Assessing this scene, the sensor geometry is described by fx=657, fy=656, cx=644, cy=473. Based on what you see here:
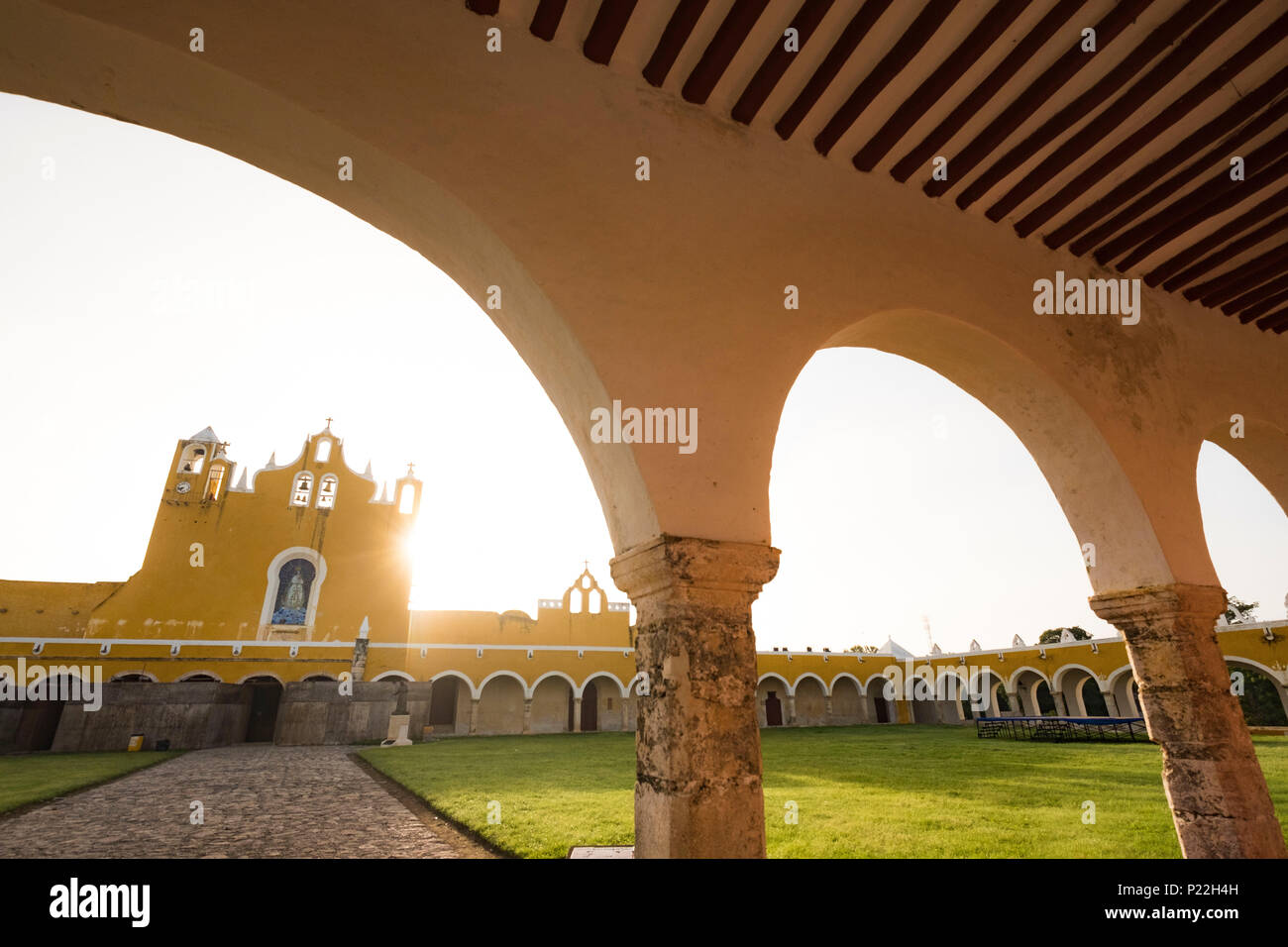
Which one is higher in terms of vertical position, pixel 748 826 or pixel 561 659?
pixel 748 826

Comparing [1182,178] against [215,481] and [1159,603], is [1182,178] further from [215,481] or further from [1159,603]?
[215,481]

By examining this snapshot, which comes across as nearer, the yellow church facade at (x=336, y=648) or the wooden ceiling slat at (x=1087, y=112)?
the wooden ceiling slat at (x=1087, y=112)

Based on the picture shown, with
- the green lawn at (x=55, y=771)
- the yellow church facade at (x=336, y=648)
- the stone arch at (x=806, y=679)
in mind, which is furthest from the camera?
the stone arch at (x=806, y=679)

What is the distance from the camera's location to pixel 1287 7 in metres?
2.80

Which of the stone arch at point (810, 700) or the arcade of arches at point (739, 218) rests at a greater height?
the arcade of arches at point (739, 218)

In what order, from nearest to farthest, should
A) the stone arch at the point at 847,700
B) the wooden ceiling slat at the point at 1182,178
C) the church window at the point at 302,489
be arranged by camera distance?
the wooden ceiling slat at the point at 1182,178, the church window at the point at 302,489, the stone arch at the point at 847,700

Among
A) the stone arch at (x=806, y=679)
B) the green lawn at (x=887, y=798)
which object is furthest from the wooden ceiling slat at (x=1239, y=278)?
the stone arch at (x=806, y=679)

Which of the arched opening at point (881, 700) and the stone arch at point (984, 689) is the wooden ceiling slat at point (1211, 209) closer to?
the stone arch at point (984, 689)

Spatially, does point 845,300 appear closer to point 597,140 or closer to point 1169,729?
point 597,140

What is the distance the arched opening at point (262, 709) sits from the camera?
1761 centimetres

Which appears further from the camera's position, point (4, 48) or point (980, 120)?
point (980, 120)

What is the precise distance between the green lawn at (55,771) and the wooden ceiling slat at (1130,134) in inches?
399

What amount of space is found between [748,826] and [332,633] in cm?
2190
